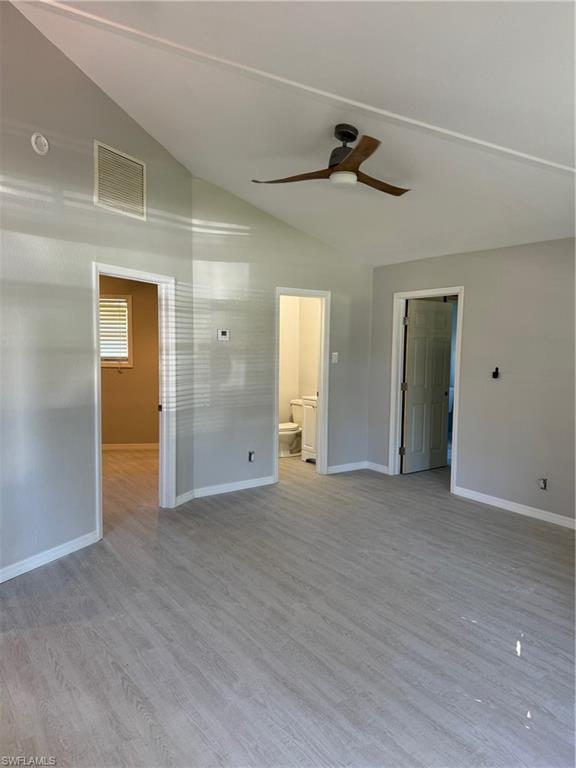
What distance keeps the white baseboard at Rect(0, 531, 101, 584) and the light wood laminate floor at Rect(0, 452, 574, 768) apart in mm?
74

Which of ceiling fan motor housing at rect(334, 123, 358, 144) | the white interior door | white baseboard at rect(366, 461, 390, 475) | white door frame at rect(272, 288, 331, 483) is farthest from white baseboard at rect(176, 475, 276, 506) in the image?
ceiling fan motor housing at rect(334, 123, 358, 144)

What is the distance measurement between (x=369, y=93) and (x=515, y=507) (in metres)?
3.58

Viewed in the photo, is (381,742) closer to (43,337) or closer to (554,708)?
(554,708)

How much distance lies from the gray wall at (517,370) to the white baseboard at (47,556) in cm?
344

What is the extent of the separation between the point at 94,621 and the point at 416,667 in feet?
5.49

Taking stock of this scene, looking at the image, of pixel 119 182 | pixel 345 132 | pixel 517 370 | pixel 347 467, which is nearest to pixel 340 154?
pixel 345 132

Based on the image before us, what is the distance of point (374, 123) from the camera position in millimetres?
2895

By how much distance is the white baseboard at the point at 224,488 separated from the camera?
444 cm

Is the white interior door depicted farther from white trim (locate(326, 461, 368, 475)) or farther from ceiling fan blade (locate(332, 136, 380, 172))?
ceiling fan blade (locate(332, 136, 380, 172))

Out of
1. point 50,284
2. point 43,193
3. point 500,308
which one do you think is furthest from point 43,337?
point 500,308

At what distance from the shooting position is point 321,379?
17.5 ft

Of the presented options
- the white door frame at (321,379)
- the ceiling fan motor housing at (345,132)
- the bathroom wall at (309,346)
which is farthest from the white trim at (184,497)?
the ceiling fan motor housing at (345,132)

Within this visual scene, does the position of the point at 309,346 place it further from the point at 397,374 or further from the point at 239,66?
the point at 239,66

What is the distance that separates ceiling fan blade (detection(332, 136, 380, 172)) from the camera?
2.35 metres
